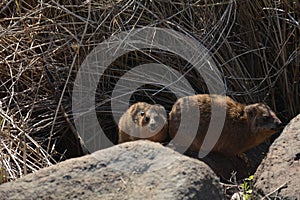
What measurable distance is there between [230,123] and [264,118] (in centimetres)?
25

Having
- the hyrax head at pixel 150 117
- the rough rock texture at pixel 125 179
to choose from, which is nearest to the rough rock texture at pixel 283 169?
the rough rock texture at pixel 125 179

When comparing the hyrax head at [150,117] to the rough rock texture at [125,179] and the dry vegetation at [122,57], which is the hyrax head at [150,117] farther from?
the rough rock texture at [125,179]

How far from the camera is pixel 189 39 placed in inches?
Answer: 211

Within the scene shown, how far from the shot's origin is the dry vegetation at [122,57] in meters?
5.35

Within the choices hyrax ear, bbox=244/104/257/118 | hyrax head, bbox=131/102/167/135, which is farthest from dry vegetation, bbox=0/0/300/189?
hyrax head, bbox=131/102/167/135

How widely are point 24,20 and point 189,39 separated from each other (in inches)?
52.8

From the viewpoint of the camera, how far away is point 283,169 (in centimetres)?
364

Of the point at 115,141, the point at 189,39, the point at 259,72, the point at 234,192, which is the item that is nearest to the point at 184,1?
the point at 189,39

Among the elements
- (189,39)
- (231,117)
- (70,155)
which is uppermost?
(189,39)

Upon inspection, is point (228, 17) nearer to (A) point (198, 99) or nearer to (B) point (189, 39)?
(B) point (189, 39)

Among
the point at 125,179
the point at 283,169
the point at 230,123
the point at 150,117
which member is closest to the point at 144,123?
the point at 150,117

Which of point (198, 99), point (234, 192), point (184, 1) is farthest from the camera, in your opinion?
point (184, 1)

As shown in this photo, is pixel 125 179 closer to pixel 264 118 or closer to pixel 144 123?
pixel 144 123

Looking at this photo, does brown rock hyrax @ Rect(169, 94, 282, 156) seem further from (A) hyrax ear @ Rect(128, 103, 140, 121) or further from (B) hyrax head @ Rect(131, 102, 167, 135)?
(A) hyrax ear @ Rect(128, 103, 140, 121)
